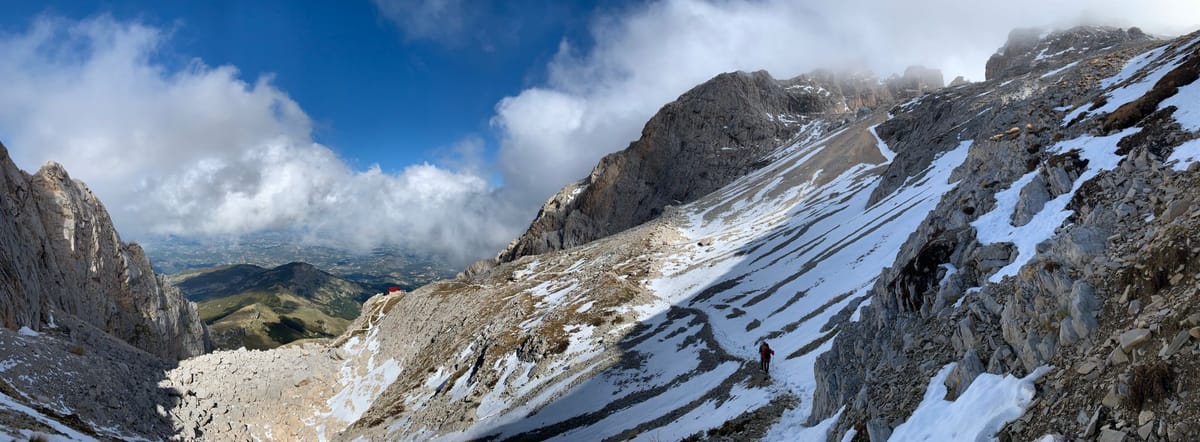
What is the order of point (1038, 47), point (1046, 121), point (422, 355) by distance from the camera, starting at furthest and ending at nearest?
point (1038, 47)
point (422, 355)
point (1046, 121)

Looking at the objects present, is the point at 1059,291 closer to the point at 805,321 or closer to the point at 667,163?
the point at 805,321

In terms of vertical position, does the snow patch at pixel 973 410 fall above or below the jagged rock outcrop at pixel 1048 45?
below

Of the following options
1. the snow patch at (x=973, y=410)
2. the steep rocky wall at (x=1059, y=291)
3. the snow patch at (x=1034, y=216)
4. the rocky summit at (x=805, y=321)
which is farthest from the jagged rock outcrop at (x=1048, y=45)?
the snow patch at (x=973, y=410)

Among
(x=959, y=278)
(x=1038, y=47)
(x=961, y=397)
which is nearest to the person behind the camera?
(x=961, y=397)

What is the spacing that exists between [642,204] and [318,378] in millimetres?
127603

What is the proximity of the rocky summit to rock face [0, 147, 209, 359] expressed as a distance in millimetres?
504

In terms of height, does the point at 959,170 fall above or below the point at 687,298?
above

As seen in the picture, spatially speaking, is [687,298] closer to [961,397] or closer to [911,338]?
[911,338]

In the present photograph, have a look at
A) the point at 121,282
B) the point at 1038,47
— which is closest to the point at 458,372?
the point at 121,282

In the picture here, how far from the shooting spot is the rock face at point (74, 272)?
48281 millimetres

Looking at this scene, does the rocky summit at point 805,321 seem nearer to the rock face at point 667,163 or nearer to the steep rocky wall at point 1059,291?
the steep rocky wall at point 1059,291

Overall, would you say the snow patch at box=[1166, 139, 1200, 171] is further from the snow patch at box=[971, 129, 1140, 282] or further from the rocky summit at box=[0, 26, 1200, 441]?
the snow patch at box=[971, 129, 1140, 282]

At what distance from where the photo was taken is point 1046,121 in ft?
96.7

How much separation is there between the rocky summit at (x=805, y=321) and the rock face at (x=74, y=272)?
19.9 inches
